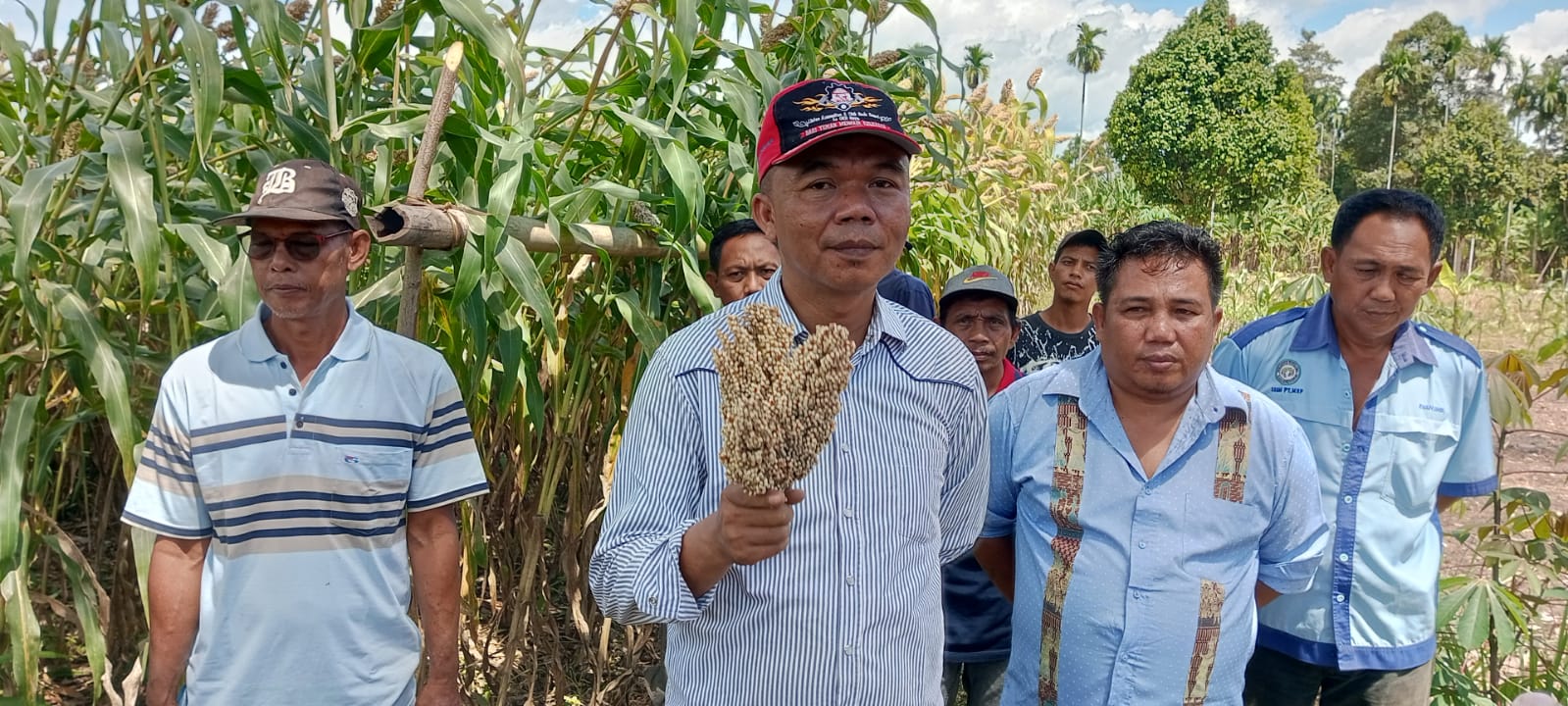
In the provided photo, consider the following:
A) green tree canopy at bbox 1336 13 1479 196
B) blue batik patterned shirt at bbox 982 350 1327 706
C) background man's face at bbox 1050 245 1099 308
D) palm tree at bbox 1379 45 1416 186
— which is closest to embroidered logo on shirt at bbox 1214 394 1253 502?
blue batik patterned shirt at bbox 982 350 1327 706

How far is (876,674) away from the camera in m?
1.15

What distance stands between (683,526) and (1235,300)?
30.0ft

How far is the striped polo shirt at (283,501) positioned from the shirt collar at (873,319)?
0.71m

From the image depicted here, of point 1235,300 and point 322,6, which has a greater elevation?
point 1235,300

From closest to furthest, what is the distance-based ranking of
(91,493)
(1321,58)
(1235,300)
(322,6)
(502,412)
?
(322,6) → (502,412) → (91,493) → (1235,300) → (1321,58)

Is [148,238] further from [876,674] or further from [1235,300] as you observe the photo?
[1235,300]

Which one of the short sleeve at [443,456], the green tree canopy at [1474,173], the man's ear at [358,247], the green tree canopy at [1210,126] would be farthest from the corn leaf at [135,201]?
the green tree canopy at [1474,173]

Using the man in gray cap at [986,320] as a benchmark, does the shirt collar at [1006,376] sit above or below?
below

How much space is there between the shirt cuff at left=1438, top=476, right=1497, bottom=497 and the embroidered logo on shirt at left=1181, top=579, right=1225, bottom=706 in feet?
2.71

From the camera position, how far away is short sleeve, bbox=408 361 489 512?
64.0 inches

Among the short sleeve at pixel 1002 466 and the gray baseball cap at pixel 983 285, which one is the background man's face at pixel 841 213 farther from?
the gray baseball cap at pixel 983 285

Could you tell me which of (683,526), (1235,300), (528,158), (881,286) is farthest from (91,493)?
(1235,300)

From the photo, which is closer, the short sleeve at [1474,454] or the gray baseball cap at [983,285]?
the short sleeve at [1474,454]

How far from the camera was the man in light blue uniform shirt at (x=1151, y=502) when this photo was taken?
149cm
